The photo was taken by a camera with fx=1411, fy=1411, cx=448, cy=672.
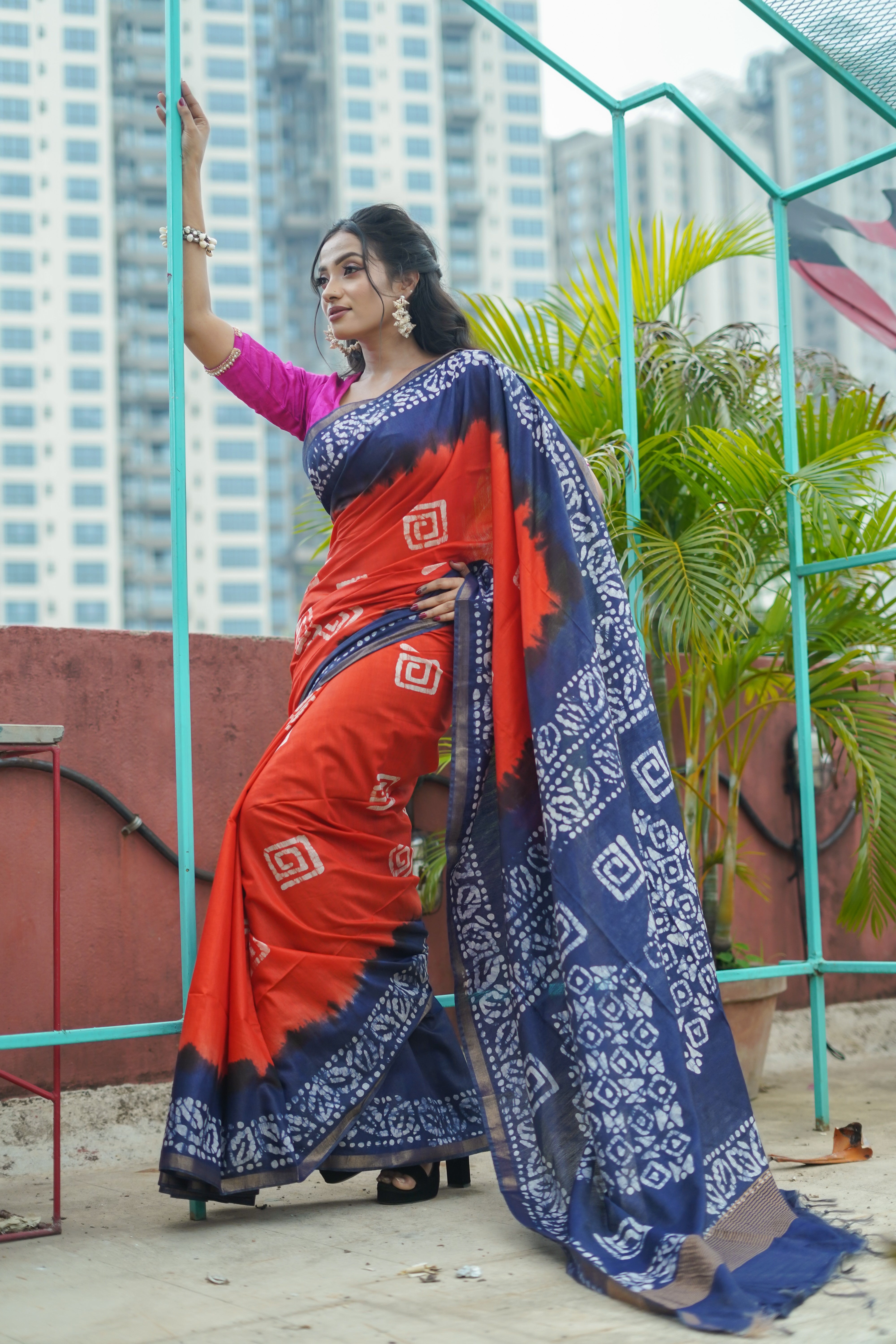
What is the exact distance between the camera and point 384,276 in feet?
8.65

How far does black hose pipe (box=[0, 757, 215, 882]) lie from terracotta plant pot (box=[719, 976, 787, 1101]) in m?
1.33

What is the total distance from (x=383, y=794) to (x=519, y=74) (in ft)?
261

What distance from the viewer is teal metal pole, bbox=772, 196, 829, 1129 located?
3137 millimetres

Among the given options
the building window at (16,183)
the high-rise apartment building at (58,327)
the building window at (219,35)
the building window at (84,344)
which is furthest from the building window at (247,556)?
the building window at (219,35)

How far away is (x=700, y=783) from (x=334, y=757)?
167 cm

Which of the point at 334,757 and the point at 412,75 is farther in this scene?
the point at 412,75

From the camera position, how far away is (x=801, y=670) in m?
3.24

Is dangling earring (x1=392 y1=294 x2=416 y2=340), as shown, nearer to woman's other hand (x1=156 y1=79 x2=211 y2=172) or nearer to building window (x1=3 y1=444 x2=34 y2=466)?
woman's other hand (x1=156 y1=79 x2=211 y2=172)

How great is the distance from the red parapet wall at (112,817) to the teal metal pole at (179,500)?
552 millimetres

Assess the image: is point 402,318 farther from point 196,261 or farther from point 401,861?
point 401,861

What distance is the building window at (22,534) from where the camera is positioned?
201ft

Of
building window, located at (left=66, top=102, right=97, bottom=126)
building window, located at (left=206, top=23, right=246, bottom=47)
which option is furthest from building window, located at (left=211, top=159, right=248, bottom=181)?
building window, located at (left=206, top=23, right=246, bottom=47)

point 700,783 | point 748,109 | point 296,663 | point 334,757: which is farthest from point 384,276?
point 748,109

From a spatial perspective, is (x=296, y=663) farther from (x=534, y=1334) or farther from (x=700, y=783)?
(x=700, y=783)
